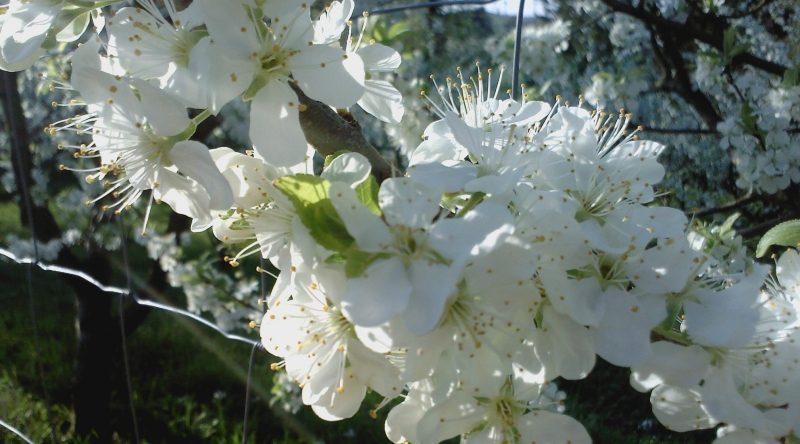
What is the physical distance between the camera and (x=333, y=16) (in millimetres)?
767

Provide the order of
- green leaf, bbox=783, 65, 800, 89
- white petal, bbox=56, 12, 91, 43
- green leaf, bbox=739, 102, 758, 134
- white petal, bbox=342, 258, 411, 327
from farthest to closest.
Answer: green leaf, bbox=739, 102, 758, 134 < green leaf, bbox=783, 65, 800, 89 < white petal, bbox=56, 12, 91, 43 < white petal, bbox=342, 258, 411, 327

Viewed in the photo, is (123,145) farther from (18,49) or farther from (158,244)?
(158,244)

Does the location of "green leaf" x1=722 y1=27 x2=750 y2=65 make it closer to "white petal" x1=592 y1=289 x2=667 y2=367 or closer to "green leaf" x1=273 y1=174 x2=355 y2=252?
"white petal" x1=592 y1=289 x2=667 y2=367

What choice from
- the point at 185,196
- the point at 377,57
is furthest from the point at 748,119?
the point at 185,196

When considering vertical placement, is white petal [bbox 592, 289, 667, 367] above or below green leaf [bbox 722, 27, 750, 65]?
above

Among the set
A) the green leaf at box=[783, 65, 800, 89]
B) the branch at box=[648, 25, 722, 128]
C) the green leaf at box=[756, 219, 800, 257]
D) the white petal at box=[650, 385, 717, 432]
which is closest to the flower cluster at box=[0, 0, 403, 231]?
the white petal at box=[650, 385, 717, 432]

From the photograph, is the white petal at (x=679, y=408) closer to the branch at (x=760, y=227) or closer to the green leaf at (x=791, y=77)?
the branch at (x=760, y=227)

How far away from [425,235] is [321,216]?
0.08 metres

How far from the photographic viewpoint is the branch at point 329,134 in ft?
2.33

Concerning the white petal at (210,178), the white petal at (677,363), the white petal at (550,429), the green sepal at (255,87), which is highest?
the green sepal at (255,87)

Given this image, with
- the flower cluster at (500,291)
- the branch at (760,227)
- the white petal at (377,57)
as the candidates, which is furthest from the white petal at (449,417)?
the branch at (760,227)

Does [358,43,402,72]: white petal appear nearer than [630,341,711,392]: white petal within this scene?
No

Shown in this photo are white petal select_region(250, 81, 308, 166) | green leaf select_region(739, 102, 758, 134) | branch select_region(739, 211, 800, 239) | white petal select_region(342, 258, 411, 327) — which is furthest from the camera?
green leaf select_region(739, 102, 758, 134)

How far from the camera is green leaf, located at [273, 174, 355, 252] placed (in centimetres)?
59
